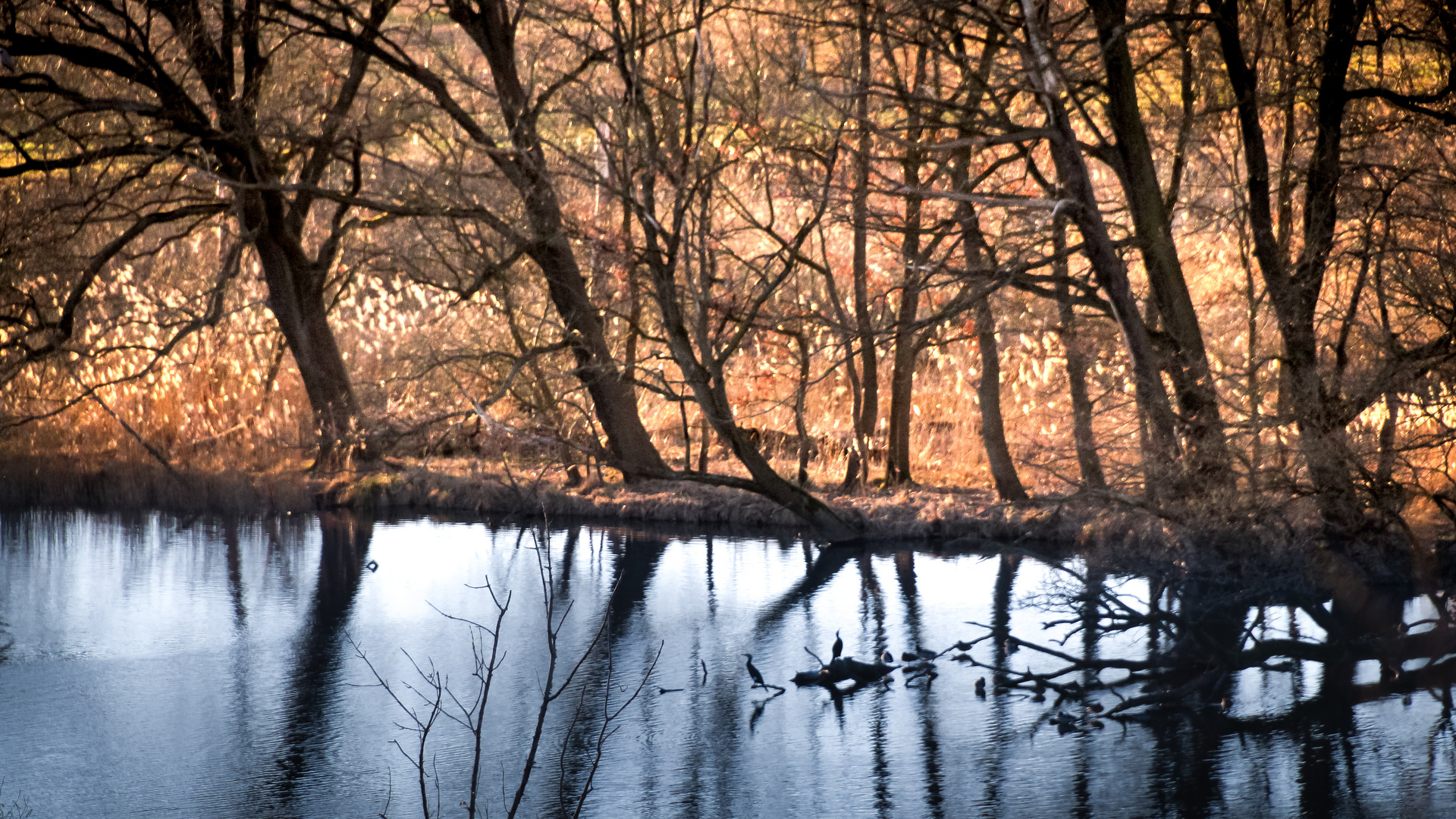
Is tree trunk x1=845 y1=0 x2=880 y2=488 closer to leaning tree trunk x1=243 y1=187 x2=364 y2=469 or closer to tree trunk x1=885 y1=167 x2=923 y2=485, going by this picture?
tree trunk x1=885 y1=167 x2=923 y2=485

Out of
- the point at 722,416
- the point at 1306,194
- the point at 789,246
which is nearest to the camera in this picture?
the point at 1306,194

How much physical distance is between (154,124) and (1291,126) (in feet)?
33.8

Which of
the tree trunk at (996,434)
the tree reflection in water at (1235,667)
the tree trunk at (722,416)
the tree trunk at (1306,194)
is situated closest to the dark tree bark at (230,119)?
the tree trunk at (722,416)

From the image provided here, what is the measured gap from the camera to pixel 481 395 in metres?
13.6

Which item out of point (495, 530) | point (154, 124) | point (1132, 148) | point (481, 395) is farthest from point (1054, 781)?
point (154, 124)

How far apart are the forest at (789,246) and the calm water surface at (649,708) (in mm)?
1216

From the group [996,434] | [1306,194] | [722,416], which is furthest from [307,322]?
[1306,194]

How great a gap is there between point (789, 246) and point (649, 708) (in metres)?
4.47

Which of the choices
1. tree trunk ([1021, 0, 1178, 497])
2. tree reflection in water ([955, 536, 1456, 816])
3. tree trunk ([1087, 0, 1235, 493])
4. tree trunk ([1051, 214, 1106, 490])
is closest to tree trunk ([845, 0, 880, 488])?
tree trunk ([1051, 214, 1106, 490])

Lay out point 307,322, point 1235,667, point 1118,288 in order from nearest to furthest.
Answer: point 1235,667 < point 1118,288 < point 307,322

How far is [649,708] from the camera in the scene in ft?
24.1

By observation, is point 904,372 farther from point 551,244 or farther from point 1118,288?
point 1118,288

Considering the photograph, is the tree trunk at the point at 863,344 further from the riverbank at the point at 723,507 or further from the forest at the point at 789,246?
the riverbank at the point at 723,507

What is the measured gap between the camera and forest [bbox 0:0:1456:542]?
28.3 ft
